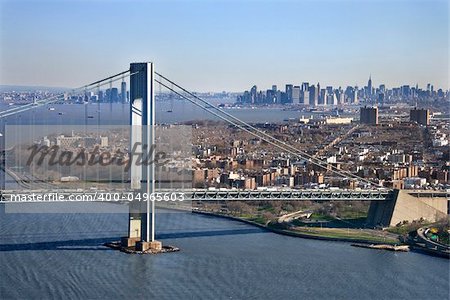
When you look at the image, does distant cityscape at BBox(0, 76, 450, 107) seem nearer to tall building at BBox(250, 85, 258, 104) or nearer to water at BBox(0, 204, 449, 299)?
tall building at BBox(250, 85, 258, 104)

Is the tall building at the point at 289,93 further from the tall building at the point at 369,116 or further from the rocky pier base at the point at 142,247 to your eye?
the rocky pier base at the point at 142,247

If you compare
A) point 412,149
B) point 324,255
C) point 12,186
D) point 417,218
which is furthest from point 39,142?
point 324,255

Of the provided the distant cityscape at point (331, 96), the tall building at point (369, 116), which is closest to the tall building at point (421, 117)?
the tall building at point (369, 116)

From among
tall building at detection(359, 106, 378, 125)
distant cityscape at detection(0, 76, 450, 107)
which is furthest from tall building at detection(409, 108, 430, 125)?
distant cityscape at detection(0, 76, 450, 107)

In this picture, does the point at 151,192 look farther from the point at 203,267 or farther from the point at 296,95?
the point at 296,95

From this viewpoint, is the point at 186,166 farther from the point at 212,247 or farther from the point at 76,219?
the point at 212,247
